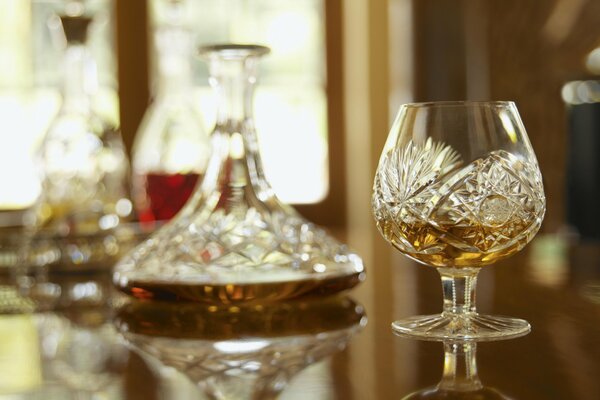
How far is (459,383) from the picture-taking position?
1.74 feet

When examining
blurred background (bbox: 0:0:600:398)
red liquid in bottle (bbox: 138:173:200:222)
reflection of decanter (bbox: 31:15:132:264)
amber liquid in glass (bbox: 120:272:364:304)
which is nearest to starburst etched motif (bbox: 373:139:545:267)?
amber liquid in glass (bbox: 120:272:364:304)

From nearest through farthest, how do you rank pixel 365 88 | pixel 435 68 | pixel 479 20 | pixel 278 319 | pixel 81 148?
pixel 278 319 → pixel 81 148 → pixel 479 20 → pixel 435 68 → pixel 365 88

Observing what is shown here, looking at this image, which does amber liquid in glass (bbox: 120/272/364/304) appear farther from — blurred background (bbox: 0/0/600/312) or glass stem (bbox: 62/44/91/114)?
blurred background (bbox: 0/0/600/312)

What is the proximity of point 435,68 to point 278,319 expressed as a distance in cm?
384

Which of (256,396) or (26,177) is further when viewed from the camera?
(26,177)

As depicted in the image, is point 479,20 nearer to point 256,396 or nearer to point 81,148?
point 81,148

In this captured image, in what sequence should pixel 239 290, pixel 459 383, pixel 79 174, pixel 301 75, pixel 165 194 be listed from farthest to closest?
pixel 301 75 < pixel 165 194 < pixel 79 174 < pixel 239 290 < pixel 459 383

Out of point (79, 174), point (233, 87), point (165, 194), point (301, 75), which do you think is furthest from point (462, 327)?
point (301, 75)

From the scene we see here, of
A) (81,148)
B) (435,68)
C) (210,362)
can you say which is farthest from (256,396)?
(435,68)

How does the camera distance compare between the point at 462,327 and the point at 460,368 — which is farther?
the point at 462,327

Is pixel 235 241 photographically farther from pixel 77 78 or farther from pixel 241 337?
pixel 77 78

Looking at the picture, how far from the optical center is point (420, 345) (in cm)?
65

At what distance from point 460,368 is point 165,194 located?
824 millimetres

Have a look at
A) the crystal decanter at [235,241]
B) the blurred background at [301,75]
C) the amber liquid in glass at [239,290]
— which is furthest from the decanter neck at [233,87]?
the blurred background at [301,75]
